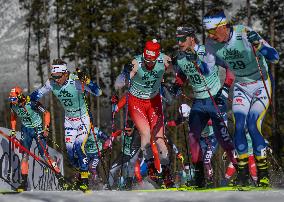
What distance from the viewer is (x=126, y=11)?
40250mm

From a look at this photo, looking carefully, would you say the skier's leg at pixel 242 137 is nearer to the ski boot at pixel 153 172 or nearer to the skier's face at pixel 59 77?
the ski boot at pixel 153 172

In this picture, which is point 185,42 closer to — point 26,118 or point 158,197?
point 158,197

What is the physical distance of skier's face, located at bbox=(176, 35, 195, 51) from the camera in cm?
802

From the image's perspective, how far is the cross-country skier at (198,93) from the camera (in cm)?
783

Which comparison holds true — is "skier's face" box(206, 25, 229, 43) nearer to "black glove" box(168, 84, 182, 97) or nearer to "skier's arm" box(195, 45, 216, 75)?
"skier's arm" box(195, 45, 216, 75)

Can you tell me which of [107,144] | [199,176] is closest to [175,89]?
[199,176]

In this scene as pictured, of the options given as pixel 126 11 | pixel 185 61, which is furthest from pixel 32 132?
pixel 126 11

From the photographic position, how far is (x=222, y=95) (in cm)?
884

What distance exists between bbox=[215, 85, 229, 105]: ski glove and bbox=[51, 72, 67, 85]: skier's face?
277 cm

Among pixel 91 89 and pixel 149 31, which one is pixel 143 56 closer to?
pixel 91 89

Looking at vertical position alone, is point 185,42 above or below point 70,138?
above

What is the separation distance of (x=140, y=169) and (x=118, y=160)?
46.9 inches

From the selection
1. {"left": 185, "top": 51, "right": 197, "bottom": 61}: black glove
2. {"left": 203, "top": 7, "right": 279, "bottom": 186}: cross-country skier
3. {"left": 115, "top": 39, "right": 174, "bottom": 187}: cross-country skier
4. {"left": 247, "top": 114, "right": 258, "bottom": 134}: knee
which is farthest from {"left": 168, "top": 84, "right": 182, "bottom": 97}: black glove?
{"left": 247, "top": 114, "right": 258, "bottom": 134}: knee

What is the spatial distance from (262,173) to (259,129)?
51cm
